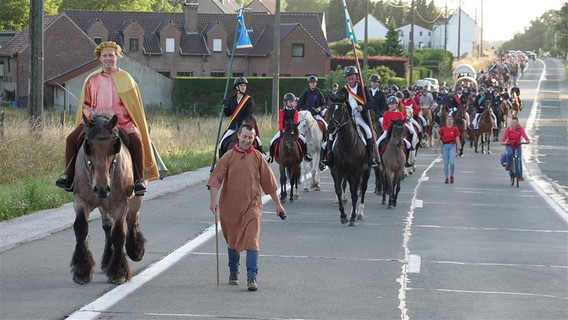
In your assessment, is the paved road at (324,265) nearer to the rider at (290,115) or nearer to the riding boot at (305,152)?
the riding boot at (305,152)

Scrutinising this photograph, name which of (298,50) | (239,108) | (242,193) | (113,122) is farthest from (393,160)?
(298,50)

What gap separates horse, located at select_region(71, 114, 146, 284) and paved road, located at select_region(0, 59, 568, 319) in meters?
0.26

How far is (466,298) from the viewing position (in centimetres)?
1145

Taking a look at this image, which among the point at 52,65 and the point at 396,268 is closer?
the point at 396,268

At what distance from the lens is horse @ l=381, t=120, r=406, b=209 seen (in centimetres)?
2119

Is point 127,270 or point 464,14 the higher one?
point 464,14

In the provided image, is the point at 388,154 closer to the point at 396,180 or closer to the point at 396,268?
the point at 396,180

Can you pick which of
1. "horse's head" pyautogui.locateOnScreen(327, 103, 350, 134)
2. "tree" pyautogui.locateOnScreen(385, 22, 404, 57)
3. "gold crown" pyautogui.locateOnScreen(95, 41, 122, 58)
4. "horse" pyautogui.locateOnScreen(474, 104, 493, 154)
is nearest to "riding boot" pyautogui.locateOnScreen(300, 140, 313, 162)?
"horse's head" pyautogui.locateOnScreen(327, 103, 350, 134)

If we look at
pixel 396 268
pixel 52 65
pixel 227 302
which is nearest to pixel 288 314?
pixel 227 302

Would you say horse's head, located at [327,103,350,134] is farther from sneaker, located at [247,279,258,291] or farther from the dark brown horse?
the dark brown horse

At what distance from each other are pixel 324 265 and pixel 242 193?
7.39 ft

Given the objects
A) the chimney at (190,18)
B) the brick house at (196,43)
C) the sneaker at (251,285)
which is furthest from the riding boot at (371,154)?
the chimney at (190,18)

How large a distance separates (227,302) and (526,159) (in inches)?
1259

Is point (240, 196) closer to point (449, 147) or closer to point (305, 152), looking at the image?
point (305, 152)
